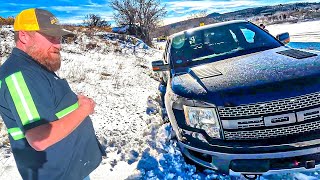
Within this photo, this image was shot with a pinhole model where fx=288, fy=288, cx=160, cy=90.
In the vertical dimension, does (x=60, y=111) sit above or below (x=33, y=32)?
below

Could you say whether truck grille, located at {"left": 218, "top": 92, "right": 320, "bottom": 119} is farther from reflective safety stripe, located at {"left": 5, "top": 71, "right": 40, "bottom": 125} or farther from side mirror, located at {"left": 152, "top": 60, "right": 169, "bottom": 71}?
side mirror, located at {"left": 152, "top": 60, "right": 169, "bottom": 71}

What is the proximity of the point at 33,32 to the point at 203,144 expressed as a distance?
5.87ft

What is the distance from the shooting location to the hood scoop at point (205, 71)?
310 centimetres

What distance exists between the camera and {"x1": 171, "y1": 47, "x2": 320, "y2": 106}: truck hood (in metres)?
2.49

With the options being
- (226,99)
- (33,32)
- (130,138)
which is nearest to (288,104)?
(226,99)

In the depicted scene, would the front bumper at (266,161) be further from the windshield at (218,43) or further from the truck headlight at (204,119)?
the windshield at (218,43)

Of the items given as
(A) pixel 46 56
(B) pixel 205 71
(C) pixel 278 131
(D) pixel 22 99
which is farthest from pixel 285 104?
(D) pixel 22 99

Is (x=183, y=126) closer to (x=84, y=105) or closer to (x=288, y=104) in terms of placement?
(x=288, y=104)

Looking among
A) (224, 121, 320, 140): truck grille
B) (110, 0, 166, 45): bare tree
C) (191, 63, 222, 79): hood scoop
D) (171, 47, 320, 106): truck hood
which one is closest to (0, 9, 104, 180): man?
(171, 47, 320, 106): truck hood

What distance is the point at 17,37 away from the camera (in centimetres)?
160

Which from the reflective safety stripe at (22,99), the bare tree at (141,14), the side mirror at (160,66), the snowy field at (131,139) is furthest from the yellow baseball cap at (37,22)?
the bare tree at (141,14)

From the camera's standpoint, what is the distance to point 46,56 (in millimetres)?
1640

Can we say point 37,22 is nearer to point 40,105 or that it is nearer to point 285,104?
point 40,105

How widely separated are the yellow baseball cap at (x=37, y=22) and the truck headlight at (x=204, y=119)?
150cm
